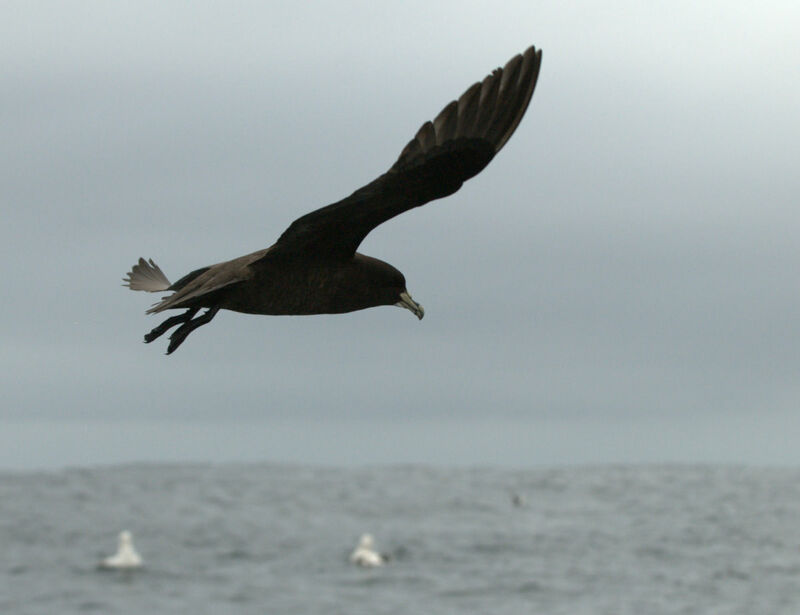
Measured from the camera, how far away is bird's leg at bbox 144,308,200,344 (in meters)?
9.71

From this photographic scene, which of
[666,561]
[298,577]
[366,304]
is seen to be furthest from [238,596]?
[366,304]

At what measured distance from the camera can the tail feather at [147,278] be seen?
11852 mm

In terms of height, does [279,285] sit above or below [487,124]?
below

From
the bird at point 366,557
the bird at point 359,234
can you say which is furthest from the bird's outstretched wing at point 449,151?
the bird at point 366,557

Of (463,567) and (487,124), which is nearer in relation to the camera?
(487,124)

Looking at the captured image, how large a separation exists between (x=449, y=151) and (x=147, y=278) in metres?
4.07

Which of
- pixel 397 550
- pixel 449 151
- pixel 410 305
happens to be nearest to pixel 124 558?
pixel 397 550

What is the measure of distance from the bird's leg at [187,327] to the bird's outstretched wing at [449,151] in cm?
80

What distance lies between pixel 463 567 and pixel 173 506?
5375 cm

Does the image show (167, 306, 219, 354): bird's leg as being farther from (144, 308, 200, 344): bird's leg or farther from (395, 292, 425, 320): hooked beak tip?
(395, 292, 425, 320): hooked beak tip

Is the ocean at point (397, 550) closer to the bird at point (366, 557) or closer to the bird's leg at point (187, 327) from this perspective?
the bird at point (366, 557)

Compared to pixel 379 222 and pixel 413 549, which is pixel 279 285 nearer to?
pixel 379 222

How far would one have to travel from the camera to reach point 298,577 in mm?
108125

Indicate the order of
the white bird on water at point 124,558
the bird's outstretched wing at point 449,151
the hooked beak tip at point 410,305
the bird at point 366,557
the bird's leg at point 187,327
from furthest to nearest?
1. the bird at point 366,557
2. the white bird on water at point 124,558
3. the hooked beak tip at point 410,305
4. the bird's leg at point 187,327
5. the bird's outstretched wing at point 449,151
